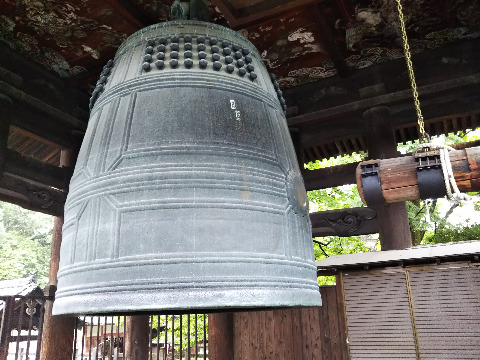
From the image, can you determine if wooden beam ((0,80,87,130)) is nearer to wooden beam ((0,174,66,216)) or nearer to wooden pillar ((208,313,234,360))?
wooden beam ((0,174,66,216))

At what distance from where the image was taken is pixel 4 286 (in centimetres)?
1344

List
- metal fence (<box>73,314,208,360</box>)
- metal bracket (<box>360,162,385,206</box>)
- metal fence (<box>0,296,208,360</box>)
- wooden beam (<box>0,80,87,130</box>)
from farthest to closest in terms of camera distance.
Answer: metal fence (<box>73,314,208,360</box>) → metal fence (<box>0,296,208,360</box>) → wooden beam (<box>0,80,87,130</box>) → metal bracket (<box>360,162,385,206</box>)

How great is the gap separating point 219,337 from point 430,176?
4.84 meters

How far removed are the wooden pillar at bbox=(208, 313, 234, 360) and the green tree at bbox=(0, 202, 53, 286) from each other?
16870 millimetres

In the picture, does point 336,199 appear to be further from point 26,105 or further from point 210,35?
point 210,35

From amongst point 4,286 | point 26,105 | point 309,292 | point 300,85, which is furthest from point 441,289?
point 4,286

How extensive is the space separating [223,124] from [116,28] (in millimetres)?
2588

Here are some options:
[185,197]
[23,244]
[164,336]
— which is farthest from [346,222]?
[23,244]

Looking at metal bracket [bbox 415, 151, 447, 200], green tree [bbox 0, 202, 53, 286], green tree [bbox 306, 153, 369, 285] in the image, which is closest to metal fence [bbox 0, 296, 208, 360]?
metal bracket [bbox 415, 151, 447, 200]

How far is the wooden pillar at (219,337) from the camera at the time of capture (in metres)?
5.89

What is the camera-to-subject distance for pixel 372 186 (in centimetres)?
201

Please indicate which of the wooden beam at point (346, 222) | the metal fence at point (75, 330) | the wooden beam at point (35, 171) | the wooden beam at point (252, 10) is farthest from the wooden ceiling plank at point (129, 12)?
the wooden beam at point (346, 222)

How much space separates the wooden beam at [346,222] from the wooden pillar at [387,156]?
62cm

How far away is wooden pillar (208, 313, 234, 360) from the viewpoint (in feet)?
19.3
